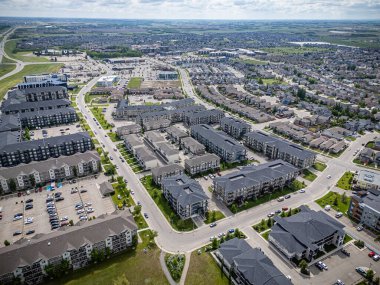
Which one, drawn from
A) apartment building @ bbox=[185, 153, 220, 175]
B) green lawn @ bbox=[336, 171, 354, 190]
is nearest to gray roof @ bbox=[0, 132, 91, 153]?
apartment building @ bbox=[185, 153, 220, 175]

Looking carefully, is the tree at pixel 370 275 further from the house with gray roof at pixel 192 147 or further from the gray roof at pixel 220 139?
the house with gray roof at pixel 192 147

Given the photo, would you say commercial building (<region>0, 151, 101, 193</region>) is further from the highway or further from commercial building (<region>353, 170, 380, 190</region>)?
commercial building (<region>353, 170, 380, 190</region>)

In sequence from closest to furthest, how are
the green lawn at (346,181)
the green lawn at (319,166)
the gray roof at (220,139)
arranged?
the green lawn at (346,181) → the green lawn at (319,166) → the gray roof at (220,139)

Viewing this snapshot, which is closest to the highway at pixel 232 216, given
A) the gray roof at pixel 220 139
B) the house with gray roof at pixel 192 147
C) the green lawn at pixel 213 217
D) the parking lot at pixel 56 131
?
the green lawn at pixel 213 217

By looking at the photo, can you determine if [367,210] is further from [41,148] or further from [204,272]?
[41,148]

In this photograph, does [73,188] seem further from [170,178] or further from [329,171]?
[329,171]

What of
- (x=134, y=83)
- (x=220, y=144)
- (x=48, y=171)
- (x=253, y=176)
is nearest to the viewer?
(x=253, y=176)

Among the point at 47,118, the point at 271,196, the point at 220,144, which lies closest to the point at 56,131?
the point at 47,118
